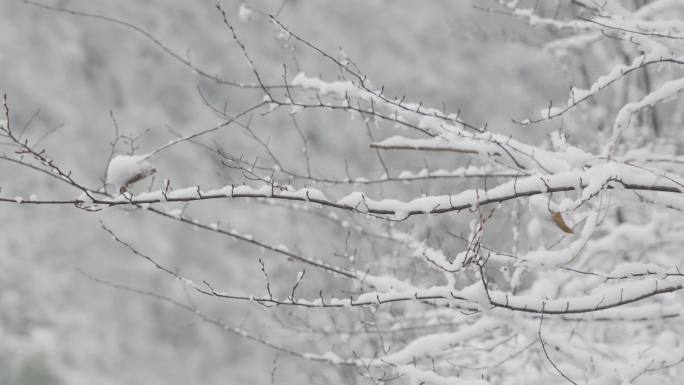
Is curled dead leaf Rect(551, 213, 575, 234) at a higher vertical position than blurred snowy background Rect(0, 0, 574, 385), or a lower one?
lower

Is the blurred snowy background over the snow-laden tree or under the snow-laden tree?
over

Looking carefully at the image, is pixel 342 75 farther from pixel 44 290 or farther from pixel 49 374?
pixel 44 290

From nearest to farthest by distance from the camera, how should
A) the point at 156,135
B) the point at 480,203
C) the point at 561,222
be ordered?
the point at 480,203
the point at 561,222
the point at 156,135

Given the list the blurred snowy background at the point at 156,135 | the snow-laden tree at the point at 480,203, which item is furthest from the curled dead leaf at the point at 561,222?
the blurred snowy background at the point at 156,135

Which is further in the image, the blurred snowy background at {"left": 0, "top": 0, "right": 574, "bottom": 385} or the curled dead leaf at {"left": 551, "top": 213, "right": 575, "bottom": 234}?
the blurred snowy background at {"left": 0, "top": 0, "right": 574, "bottom": 385}

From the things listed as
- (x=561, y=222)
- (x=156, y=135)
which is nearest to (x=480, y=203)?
(x=561, y=222)

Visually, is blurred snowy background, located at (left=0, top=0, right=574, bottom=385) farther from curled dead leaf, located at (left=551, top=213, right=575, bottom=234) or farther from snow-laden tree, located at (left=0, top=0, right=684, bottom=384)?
curled dead leaf, located at (left=551, top=213, right=575, bottom=234)

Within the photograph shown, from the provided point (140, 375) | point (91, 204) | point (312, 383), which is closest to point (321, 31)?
point (140, 375)

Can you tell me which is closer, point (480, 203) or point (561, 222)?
point (480, 203)

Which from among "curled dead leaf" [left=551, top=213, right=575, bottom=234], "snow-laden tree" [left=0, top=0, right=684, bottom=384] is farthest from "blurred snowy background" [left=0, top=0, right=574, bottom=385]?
"curled dead leaf" [left=551, top=213, right=575, bottom=234]

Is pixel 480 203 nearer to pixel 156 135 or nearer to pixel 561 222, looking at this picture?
pixel 561 222
